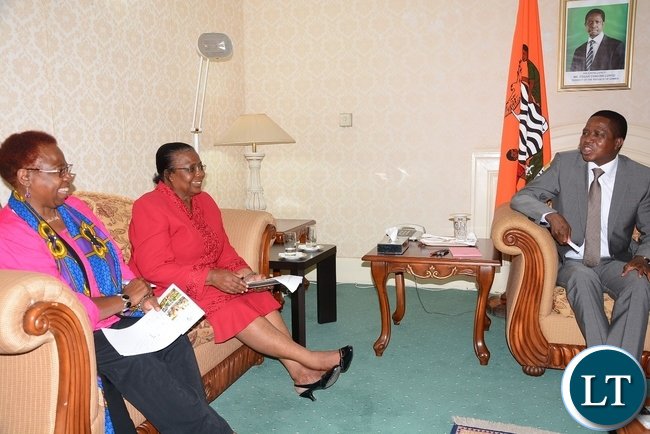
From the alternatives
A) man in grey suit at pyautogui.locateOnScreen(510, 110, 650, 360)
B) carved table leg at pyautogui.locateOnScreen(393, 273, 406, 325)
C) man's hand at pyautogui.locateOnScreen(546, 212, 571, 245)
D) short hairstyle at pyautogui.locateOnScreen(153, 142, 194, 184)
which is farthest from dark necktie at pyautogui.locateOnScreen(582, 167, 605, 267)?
short hairstyle at pyautogui.locateOnScreen(153, 142, 194, 184)

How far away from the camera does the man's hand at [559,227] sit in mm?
2492

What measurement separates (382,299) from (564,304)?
88cm

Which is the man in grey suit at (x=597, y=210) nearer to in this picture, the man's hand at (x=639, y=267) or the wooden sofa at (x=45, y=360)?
the man's hand at (x=639, y=267)

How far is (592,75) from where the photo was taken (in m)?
3.79

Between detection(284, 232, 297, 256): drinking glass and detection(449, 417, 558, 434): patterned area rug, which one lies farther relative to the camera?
detection(284, 232, 297, 256): drinking glass

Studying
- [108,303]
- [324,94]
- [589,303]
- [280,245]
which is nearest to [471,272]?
[589,303]

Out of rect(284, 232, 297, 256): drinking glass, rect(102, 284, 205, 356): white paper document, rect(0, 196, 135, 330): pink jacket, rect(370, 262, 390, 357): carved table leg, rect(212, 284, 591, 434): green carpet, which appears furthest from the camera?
rect(284, 232, 297, 256): drinking glass

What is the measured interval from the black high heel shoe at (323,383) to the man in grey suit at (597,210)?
42.6 inches

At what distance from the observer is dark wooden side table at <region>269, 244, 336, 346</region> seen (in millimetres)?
2852

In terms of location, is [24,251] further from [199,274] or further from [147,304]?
[199,274]

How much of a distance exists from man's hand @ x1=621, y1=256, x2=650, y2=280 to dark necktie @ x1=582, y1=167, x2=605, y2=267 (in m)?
0.19

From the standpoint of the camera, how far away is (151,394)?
1.75 metres

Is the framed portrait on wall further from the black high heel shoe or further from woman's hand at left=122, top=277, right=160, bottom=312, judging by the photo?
woman's hand at left=122, top=277, right=160, bottom=312

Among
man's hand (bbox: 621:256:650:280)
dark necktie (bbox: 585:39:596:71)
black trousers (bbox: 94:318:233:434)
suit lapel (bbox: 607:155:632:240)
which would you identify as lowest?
black trousers (bbox: 94:318:233:434)
